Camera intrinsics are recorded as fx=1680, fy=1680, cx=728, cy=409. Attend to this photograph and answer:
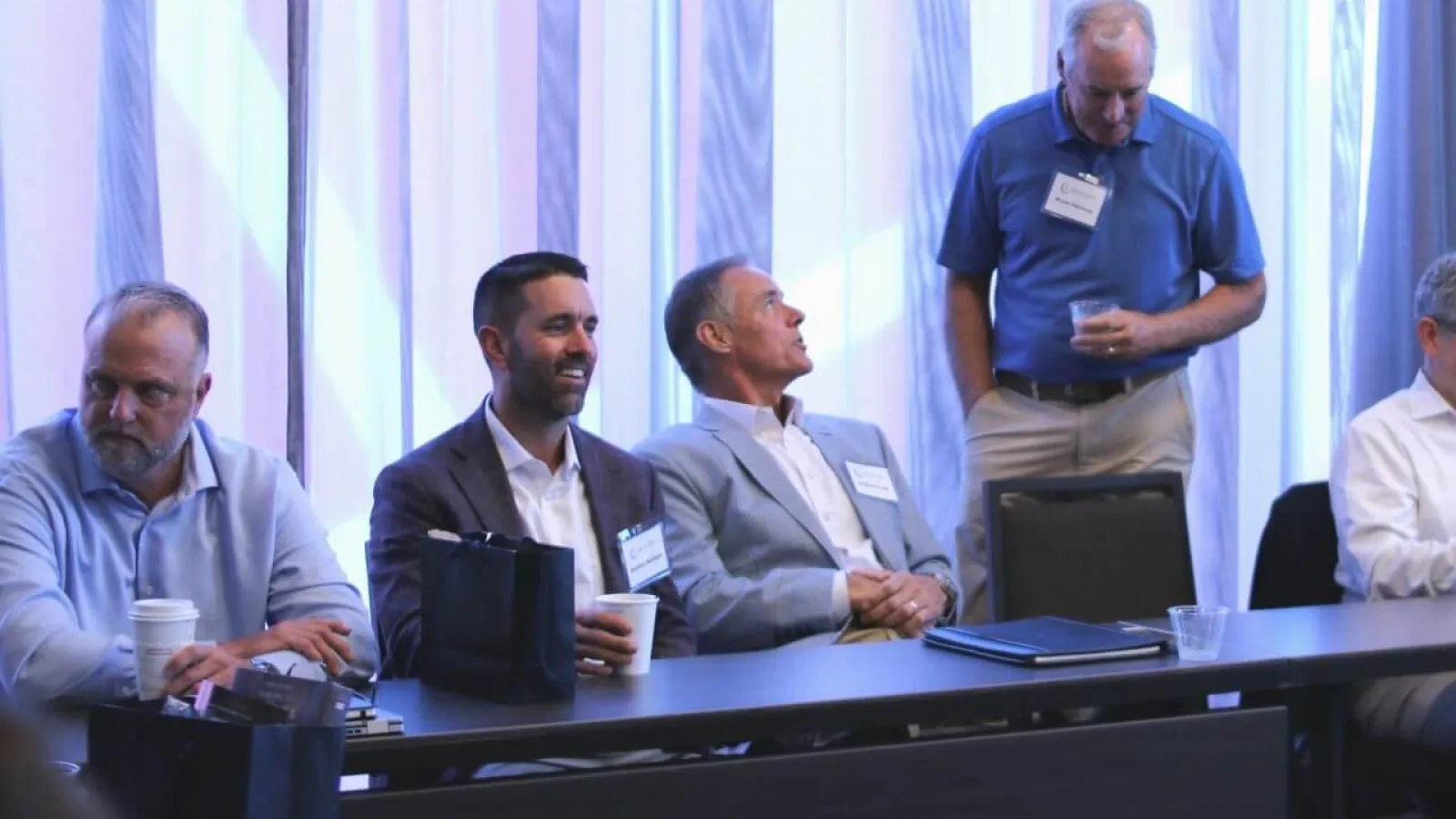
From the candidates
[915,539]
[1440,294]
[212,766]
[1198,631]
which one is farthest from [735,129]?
[212,766]

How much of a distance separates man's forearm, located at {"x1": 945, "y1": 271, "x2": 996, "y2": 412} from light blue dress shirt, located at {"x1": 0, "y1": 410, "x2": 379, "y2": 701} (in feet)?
5.43

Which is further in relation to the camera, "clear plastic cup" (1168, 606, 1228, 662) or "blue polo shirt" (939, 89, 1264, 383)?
"blue polo shirt" (939, 89, 1264, 383)

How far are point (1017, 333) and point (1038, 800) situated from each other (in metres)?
1.68

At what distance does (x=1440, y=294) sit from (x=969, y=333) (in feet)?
3.31

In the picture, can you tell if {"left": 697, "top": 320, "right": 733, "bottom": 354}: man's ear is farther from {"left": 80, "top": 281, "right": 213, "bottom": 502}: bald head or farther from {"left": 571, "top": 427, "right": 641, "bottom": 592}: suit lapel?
{"left": 80, "top": 281, "right": 213, "bottom": 502}: bald head

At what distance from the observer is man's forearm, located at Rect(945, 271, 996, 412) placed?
152 inches

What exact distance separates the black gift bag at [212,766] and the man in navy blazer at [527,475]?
3.24 ft

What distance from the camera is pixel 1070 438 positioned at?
3789 mm

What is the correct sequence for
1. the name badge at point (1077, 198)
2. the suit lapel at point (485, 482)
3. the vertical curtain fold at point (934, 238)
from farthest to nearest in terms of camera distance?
the vertical curtain fold at point (934, 238), the name badge at point (1077, 198), the suit lapel at point (485, 482)

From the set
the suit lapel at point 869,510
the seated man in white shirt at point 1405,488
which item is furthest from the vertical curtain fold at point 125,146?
the seated man in white shirt at point 1405,488

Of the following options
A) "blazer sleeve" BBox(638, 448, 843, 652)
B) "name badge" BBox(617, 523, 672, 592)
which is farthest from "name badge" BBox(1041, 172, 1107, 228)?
"name badge" BBox(617, 523, 672, 592)

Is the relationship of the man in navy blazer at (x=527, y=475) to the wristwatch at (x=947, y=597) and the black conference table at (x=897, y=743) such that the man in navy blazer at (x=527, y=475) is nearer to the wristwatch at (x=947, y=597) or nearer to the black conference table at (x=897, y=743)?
the black conference table at (x=897, y=743)

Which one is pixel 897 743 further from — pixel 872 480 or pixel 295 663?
pixel 872 480

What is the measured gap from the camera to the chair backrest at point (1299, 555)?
335cm
